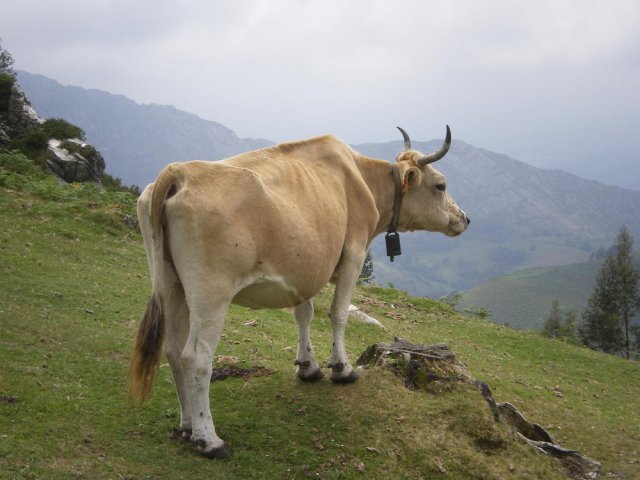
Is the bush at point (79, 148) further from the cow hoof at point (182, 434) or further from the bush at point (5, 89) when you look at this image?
the cow hoof at point (182, 434)

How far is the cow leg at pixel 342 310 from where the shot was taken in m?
8.45

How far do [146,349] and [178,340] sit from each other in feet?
1.72

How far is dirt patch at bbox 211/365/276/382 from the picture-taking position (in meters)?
9.11

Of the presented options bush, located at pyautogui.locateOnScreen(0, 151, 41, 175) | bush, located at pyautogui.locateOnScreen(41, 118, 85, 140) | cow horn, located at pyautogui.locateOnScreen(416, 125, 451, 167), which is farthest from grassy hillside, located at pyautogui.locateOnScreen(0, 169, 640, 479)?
bush, located at pyautogui.locateOnScreen(41, 118, 85, 140)

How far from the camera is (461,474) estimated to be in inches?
279

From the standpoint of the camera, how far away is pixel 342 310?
850 centimetres

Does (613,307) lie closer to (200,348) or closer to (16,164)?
(16,164)

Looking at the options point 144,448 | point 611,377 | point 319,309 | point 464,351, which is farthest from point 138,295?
point 611,377

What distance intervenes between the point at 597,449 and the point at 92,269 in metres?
12.6

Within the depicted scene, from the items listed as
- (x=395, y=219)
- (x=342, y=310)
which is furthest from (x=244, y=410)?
(x=395, y=219)

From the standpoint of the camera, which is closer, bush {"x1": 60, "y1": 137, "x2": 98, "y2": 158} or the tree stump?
the tree stump

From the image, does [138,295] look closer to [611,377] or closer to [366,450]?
[366,450]

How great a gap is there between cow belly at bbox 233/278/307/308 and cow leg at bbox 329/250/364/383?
1.23 metres

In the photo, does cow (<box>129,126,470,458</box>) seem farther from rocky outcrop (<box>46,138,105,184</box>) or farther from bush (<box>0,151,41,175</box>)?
rocky outcrop (<box>46,138,105,184</box>)
